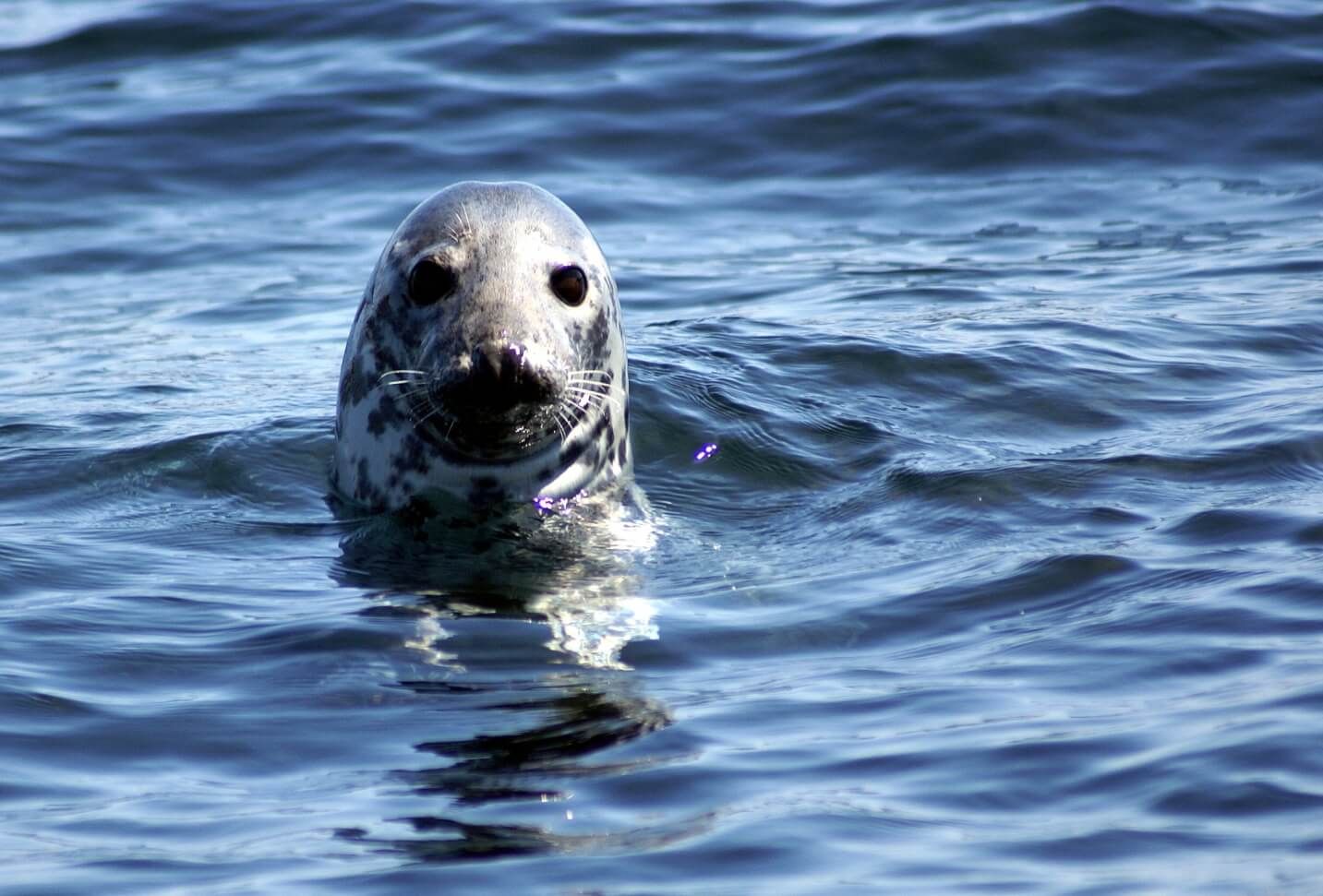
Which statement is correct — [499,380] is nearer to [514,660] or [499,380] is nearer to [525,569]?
[525,569]

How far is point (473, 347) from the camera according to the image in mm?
5566

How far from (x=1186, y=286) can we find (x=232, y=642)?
590 cm

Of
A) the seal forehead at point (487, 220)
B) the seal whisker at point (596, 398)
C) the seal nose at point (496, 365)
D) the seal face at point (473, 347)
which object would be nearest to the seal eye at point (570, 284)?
the seal face at point (473, 347)

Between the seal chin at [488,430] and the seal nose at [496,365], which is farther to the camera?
the seal chin at [488,430]

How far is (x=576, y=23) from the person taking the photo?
15008mm

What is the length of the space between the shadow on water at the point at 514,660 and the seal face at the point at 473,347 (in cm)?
15

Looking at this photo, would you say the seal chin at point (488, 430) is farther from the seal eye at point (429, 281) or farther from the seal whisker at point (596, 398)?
the seal eye at point (429, 281)

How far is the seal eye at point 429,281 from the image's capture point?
19.4 ft

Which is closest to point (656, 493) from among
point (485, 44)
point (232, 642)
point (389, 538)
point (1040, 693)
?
point (389, 538)

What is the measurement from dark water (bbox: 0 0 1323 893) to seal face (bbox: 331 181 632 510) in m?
0.24

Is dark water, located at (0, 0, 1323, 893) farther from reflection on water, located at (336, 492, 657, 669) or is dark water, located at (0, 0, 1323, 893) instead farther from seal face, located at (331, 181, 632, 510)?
seal face, located at (331, 181, 632, 510)

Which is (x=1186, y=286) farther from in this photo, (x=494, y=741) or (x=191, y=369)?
(x=494, y=741)

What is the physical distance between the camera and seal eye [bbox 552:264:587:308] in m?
6.02

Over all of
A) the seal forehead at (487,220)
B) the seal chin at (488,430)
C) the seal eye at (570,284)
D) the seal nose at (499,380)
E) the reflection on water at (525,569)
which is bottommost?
the reflection on water at (525,569)
